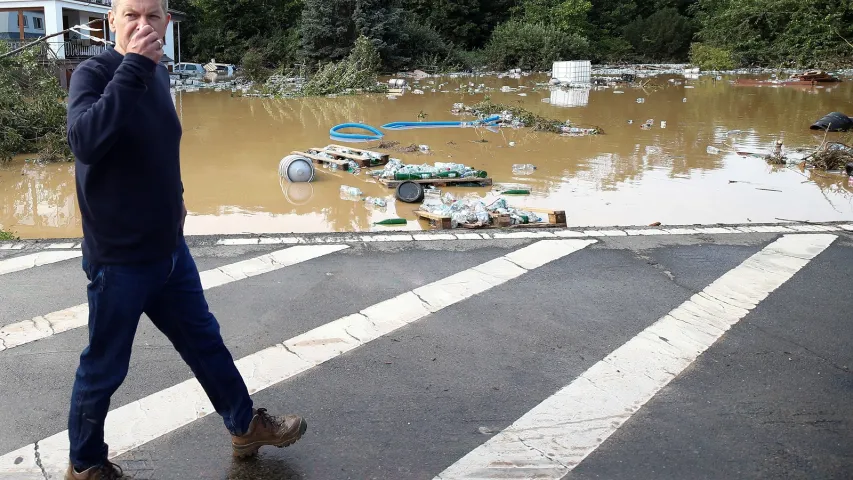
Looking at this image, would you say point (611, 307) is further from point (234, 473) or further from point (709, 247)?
point (234, 473)

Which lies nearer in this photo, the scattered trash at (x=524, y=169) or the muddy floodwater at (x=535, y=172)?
the muddy floodwater at (x=535, y=172)

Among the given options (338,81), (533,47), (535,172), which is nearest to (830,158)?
(535,172)

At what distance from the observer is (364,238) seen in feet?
22.3

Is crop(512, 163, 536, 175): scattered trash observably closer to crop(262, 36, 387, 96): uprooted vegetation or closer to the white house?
crop(262, 36, 387, 96): uprooted vegetation

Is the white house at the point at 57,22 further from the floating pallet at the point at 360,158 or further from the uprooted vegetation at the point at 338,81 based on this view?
the floating pallet at the point at 360,158

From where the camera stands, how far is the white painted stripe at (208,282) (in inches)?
180

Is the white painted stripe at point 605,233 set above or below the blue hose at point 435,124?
below

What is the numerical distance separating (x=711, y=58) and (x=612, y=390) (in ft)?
139

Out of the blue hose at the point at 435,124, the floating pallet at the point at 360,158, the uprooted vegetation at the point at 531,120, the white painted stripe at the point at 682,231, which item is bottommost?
the floating pallet at the point at 360,158

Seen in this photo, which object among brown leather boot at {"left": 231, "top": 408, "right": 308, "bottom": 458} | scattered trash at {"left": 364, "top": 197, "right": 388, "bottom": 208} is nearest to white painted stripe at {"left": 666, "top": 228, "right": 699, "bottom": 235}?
scattered trash at {"left": 364, "top": 197, "right": 388, "bottom": 208}

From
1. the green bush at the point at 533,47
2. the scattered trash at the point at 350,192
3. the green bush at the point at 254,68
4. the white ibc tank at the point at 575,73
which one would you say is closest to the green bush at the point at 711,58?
the green bush at the point at 533,47

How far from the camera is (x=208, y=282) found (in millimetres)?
5582

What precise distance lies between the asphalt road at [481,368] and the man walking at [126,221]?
0.48 metres

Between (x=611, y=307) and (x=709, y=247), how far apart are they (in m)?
1.95
